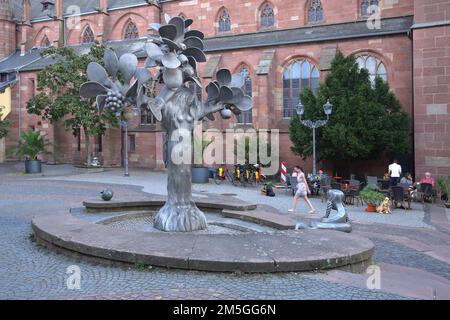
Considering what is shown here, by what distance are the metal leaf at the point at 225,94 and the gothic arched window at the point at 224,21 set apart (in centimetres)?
2494

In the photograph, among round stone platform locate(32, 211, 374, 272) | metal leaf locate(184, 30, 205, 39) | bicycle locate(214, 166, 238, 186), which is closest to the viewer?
round stone platform locate(32, 211, 374, 272)

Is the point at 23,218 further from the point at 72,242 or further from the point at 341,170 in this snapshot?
the point at 341,170

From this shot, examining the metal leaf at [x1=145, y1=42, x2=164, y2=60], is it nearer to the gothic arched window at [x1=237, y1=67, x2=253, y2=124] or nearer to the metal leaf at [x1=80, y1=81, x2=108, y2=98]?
the metal leaf at [x1=80, y1=81, x2=108, y2=98]

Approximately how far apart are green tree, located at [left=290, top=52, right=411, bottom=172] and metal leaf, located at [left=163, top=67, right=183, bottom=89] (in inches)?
539

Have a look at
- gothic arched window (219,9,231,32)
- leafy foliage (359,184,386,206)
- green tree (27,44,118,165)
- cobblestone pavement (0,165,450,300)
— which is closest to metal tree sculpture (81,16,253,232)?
cobblestone pavement (0,165,450,300)

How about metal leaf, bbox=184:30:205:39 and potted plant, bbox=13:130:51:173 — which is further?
potted plant, bbox=13:130:51:173

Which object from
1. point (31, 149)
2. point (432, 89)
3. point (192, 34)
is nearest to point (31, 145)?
point (31, 149)

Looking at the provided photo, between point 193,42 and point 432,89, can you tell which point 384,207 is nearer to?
point 432,89

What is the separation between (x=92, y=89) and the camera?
7062mm

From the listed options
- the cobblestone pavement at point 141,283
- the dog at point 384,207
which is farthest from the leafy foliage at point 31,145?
the cobblestone pavement at point 141,283

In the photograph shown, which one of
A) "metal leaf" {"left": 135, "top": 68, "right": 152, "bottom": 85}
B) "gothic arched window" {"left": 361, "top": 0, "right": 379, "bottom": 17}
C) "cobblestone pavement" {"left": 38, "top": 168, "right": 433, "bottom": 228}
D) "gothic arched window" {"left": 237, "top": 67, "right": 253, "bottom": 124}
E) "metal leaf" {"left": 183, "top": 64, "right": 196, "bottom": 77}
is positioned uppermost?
"gothic arched window" {"left": 361, "top": 0, "right": 379, "bottom": 17}

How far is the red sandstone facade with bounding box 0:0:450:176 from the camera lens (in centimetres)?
1922

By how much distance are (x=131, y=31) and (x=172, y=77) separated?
3127cm

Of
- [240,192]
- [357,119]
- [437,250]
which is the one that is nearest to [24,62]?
[240,192]
